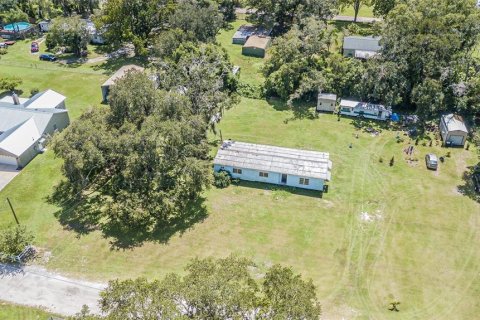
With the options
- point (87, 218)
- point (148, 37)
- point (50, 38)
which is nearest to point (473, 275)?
point (87, 218)

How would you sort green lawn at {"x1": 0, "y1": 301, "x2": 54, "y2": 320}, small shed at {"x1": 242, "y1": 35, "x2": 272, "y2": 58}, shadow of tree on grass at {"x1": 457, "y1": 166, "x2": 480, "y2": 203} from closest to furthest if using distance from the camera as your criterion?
green lawn at {"x1": 0, "y1": 301, "x2": 54, "y2": 320}, shadow of tree on grass at {"x1": 457, "y1": 166, "x2": 480, "y2": 203}, small shed at {"x1": 242, "y1": 35, "x2": 272, "y2": 58}

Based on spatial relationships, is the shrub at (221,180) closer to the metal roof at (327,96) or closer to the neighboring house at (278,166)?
the neighboring house at (278,166)

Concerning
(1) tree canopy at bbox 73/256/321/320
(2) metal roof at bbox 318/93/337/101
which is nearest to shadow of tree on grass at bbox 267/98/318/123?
(2) metal roof at bbox 318/93/337/101

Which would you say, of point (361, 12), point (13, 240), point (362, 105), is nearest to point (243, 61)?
point (362, 105)

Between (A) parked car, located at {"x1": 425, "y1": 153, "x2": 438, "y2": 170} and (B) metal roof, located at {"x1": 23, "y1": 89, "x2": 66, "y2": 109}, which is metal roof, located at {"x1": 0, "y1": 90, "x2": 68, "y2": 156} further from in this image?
(A) parked car, located at {"x1": 425, "y1": 153, "x2": 438, "y2": 170}

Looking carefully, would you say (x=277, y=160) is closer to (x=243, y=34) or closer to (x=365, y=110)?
(x=365, y=110)

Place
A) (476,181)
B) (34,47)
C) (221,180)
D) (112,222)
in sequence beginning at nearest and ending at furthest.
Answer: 1. (112,222)
2. (221,180)
3. (476,181)
4. (34,47)
